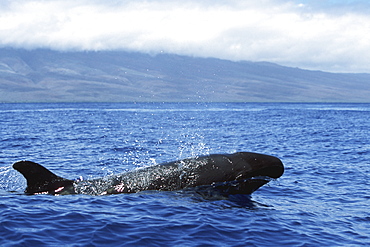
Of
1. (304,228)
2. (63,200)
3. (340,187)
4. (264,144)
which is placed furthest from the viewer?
(264,144)

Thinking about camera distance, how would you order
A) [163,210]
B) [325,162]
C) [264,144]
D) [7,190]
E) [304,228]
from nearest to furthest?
[304,228]
[163,210]
[7,190]
[325,162]
[264,144]

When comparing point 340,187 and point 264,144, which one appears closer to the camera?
point 340,187

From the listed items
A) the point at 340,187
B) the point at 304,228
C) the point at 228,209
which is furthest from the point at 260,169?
the point at 340,187

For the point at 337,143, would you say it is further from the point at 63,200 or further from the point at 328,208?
the point at 63,200

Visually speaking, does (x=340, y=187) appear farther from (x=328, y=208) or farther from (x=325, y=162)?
(x=325, y=162)

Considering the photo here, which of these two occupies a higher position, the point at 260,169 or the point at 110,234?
the point at 260,169

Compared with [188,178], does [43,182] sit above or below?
below

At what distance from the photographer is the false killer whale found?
1490 centimetres

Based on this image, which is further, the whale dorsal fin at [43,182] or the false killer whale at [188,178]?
the false killer whale at [188,178]

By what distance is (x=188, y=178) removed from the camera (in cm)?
1508

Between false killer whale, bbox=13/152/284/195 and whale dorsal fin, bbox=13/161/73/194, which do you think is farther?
false killer whale, bbox=13/152/284/195

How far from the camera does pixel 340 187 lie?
1839 centimetres

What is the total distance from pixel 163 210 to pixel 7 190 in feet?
21.8

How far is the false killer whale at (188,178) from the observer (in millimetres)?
14898
